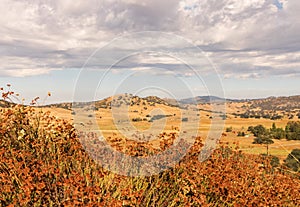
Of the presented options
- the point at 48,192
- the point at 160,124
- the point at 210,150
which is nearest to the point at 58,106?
the point at 160,124

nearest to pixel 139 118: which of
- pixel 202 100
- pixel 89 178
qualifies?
pixel 202 100

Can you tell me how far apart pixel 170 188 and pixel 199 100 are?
6.15ft

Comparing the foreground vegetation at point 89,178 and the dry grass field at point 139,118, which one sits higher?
the dry grass field at point 139,118

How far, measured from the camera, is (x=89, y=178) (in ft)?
15.4

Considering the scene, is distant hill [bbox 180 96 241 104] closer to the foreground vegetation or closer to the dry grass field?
the dry grass field

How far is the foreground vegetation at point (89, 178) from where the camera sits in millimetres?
4703

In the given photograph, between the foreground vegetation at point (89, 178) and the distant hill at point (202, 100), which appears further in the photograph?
the distant hill at point (202, 100)

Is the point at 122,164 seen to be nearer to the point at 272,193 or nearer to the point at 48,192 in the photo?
the point at 48,192

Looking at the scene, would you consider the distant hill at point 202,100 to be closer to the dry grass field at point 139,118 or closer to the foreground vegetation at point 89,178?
the dry grass field at point 139,118

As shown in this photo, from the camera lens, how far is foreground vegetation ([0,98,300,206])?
4703mm

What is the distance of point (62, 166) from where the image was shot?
18.1ft

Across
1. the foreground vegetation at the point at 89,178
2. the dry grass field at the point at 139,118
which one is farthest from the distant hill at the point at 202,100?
the foreground vegetation at the point at 89,178

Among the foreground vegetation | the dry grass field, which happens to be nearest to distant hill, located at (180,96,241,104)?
the dry grass field

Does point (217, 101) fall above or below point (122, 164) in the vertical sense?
above
